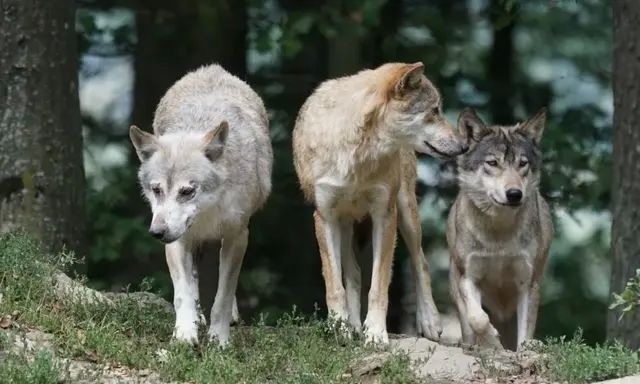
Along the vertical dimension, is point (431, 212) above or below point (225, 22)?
below

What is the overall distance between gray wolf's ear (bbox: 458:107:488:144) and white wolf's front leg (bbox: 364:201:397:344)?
1.05 meters

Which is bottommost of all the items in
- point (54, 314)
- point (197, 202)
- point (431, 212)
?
point (431, 212)

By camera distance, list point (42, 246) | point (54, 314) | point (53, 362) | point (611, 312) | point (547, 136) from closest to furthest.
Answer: point (53, 362), point (54, 314), point (42, 246), point (611, 312), point (547, 136)

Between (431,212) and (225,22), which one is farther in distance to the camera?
(431,212)

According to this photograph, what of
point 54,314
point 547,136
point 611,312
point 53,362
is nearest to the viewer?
point 53,362

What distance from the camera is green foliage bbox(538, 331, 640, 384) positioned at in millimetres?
7848

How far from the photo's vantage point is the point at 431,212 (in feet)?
51.0

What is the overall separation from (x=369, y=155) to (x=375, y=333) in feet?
4.25

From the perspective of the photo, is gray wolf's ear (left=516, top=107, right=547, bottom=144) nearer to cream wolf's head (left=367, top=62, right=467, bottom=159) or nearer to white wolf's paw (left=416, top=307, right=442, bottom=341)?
cream wolf's head (left=367, top=62, right=467, bottom=159)

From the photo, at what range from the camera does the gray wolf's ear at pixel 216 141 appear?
8695 mm

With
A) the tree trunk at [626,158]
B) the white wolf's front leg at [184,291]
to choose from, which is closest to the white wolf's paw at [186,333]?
the white wolf's front leg at [184,291]

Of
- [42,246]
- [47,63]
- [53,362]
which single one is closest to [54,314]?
[53,362]

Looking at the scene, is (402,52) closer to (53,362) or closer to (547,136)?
(547,136)

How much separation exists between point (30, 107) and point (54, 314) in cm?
291
